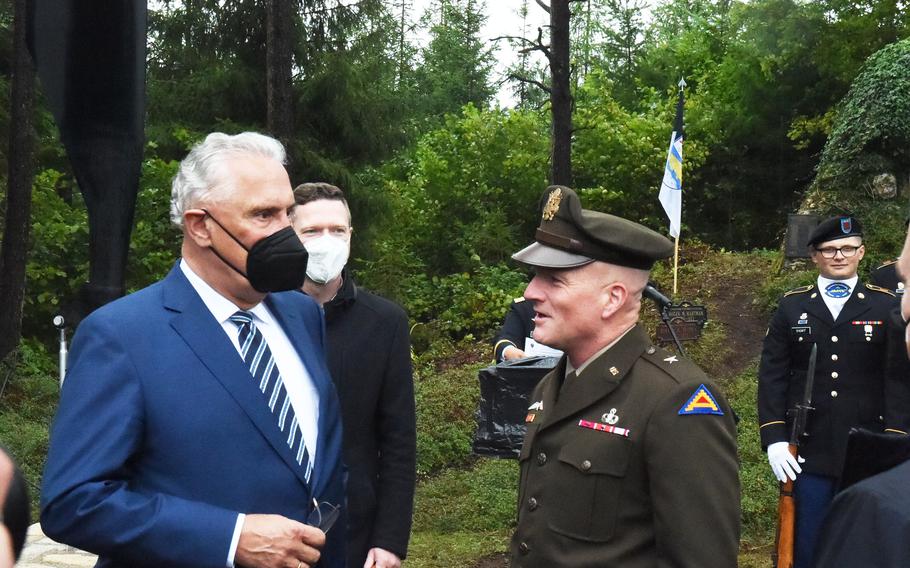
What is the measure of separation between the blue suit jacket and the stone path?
414 cm

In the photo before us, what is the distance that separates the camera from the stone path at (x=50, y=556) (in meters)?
6.37

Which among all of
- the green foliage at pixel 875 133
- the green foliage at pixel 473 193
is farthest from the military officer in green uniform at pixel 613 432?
the green foliage at pixel 473 193

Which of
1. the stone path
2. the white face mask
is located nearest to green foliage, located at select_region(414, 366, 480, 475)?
the stone path

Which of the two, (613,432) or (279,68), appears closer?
(613,432)

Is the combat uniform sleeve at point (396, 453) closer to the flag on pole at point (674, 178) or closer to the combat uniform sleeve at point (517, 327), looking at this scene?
the combat uniform sleeve at point (517, 327)

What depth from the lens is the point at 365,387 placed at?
3.65 meters

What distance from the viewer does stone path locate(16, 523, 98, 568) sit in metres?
6.37

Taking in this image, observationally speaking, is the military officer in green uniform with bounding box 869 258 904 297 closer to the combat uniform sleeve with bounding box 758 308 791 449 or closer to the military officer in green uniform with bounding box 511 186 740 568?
the combat uniform sleeve with bounding box 758 308 791 449

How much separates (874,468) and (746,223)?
1030 inches

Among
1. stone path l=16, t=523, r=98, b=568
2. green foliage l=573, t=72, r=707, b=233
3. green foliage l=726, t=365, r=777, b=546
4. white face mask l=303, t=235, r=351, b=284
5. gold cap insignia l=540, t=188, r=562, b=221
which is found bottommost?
green foliage l=726, t=365, r=777, b=546

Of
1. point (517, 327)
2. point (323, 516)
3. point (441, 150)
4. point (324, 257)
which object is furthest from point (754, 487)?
point (441, 150)

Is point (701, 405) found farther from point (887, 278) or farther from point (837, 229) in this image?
point (887, 278)

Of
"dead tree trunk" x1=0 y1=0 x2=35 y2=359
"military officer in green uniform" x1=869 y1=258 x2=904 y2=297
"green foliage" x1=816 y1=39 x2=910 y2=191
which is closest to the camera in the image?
"military officer in green uniform" x1=869 y1=258 x2=904 y2=297

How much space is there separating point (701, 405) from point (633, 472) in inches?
9.5
